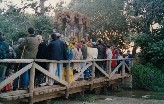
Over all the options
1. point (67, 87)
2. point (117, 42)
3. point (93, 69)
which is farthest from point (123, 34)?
point (67, 87)

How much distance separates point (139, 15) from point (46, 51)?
16242 mm

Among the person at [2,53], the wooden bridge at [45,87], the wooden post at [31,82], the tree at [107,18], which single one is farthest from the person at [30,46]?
the tree at [107,18]

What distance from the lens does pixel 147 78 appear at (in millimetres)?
Answer: 20844

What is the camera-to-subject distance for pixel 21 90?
8938mm

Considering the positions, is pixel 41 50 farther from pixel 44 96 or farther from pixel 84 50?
pixel 84 50

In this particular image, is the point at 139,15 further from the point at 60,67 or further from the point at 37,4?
the point at 60,67

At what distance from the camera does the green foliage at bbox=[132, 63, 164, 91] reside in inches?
818

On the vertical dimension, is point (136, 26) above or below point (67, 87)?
above

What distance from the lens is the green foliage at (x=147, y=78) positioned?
20781 mm

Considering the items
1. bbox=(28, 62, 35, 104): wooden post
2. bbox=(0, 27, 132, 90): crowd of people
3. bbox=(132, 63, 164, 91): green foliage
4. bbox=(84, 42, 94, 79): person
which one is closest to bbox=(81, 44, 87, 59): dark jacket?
bbox=(0, 27, 132, 90): crowd of people

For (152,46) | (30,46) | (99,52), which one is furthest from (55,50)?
(152,46)

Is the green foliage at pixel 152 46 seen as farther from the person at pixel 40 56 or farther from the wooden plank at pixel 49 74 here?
the person at pixel 40 56

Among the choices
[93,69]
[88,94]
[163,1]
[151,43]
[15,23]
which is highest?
[163,1]

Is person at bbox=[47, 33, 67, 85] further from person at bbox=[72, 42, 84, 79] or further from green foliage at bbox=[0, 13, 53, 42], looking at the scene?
green foliage at bbox=[0, 13, 53, 42]
